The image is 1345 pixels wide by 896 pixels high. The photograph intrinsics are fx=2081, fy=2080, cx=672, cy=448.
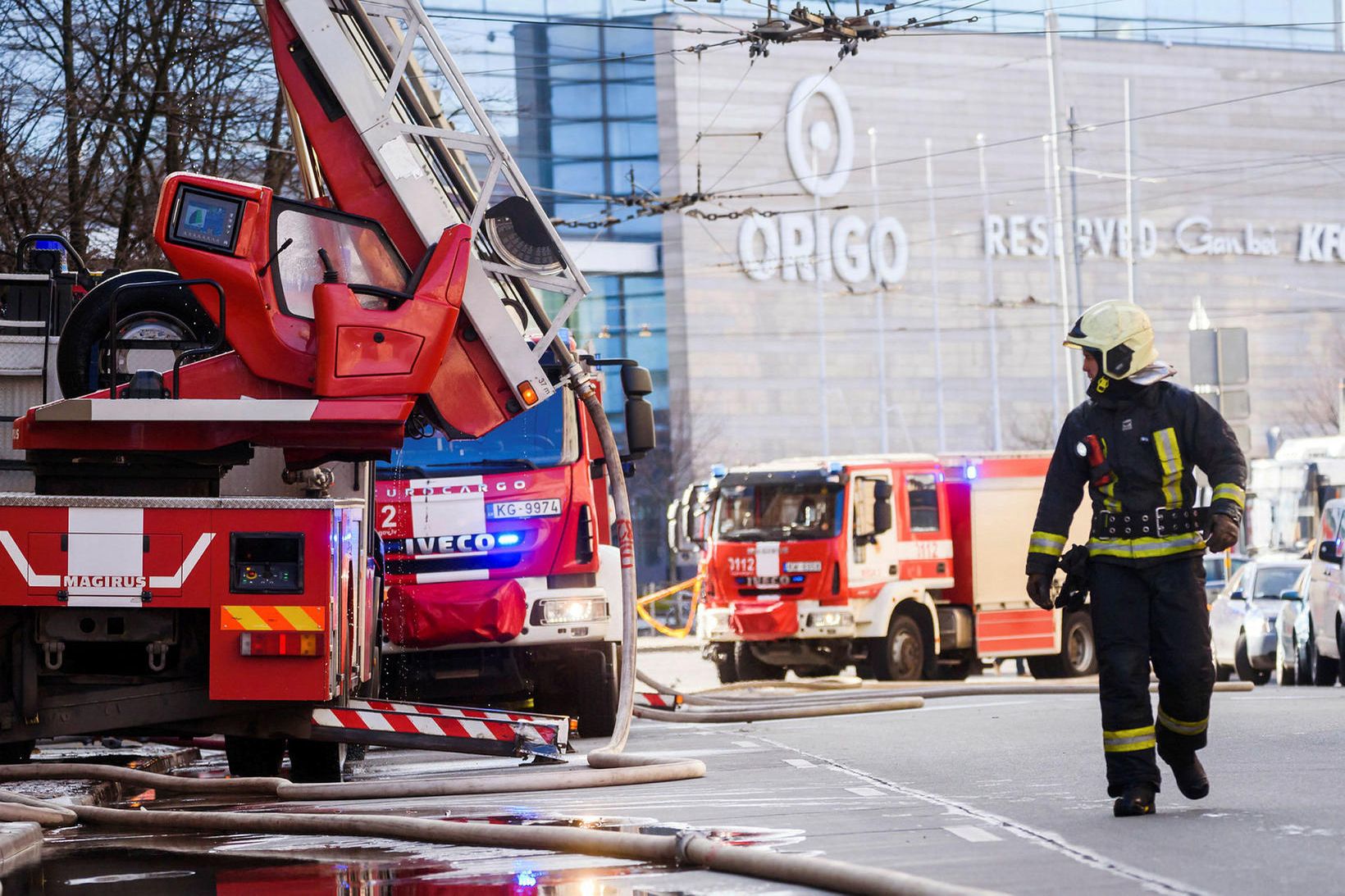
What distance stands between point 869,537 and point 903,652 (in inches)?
56.9

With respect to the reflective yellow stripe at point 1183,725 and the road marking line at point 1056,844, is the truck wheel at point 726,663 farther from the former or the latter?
the reflective yellow stripe at point 1183,725

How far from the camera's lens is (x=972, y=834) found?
300 inches

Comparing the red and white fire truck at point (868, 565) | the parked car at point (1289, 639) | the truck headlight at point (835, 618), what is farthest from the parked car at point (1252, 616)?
the truck headlight at point (835, 618)

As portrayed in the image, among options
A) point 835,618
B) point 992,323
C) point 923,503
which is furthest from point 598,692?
point 992,323

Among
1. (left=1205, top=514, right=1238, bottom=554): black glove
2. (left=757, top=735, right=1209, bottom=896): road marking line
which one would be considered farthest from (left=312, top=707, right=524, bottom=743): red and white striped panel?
(left=1205, top=514, right=1238, bottom=554): black glove

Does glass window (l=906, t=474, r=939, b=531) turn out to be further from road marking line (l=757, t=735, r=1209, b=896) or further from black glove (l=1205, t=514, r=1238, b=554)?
black glove (l=1205, t=514, r=1238, b=554)

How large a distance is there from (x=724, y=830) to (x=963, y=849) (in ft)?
3.82

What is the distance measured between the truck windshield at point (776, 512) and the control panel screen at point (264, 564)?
14480 millimetres

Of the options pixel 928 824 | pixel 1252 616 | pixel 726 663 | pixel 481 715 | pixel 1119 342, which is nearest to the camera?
pixel 928 824

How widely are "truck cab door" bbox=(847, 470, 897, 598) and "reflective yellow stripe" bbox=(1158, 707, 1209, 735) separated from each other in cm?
1537

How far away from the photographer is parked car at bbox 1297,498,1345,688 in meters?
20.6

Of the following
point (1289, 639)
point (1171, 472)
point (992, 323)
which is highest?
point (992, 323)

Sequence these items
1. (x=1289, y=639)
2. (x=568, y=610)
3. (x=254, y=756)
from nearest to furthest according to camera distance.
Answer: (x=254, y=756), (x=568, y=610), (x=1289, y=639)

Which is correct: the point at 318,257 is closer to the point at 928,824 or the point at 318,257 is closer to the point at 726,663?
the point at 928,824
